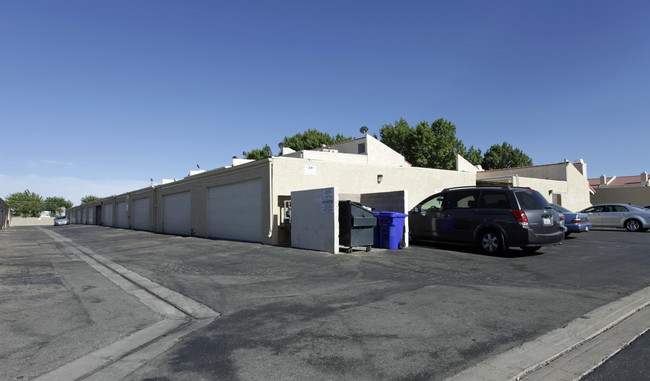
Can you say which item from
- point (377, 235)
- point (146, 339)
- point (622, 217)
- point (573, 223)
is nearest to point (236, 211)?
point (377, 235)

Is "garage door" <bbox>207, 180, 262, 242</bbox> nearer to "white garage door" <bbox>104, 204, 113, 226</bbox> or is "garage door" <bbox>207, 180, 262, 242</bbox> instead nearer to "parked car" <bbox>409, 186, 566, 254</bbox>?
"parked car" <bbox>409, 186, 566, 254</bbox>

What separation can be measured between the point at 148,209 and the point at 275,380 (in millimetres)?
27863

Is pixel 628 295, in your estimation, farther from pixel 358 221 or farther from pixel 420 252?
pixel 358 221

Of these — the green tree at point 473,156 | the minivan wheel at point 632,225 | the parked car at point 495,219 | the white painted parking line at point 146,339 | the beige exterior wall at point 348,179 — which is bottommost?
the white painted parking line at point 146,339

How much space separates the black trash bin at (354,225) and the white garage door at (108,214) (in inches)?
1503

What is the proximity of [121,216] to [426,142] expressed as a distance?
115ft

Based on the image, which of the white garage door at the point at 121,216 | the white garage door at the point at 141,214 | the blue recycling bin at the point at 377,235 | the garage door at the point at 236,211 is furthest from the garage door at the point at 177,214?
the white garage door at the point at 121,216

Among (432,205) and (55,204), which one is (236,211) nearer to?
(432,205)

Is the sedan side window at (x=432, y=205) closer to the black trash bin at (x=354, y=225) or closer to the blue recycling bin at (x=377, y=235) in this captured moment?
the blue recycling bin at (x=377, y=235)

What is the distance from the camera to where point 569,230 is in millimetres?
14977

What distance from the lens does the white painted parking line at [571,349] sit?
332cm

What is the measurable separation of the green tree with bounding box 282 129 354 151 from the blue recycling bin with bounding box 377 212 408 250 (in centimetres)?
4229

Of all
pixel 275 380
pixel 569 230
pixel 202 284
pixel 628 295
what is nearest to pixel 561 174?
pixel 569 230

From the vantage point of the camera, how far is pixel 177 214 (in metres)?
22.3
